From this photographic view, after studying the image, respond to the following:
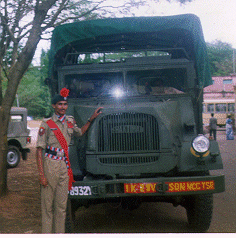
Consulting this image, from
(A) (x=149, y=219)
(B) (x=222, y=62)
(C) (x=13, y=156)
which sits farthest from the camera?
(B) (x=222, y=62)

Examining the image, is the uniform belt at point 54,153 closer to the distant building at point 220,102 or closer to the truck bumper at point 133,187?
the truck bumper at point 133,187

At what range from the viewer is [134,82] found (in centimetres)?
562

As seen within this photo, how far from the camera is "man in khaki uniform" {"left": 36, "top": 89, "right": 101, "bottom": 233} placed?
161 inches

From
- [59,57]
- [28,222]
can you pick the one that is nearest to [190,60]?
[59,57]

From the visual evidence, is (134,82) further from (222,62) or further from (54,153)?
(222,62)

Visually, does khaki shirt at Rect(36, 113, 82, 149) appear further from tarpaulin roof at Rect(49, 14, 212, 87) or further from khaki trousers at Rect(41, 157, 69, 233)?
tarpaulin roof at Rect(49, 14, 212, 87)

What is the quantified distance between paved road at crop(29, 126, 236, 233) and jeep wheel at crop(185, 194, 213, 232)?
269mm

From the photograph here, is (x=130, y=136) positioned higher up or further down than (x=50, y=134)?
further down

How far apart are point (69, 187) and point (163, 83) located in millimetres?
2223

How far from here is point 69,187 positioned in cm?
424

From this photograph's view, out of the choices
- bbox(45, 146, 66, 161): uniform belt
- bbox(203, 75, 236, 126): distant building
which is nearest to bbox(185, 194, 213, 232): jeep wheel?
bbox(45, 146, 66, 161): uniform belt

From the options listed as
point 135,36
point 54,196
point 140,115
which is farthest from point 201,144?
point 135,36

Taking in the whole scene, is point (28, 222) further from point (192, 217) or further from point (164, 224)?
point (192, 217)

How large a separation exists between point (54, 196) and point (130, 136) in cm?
110
